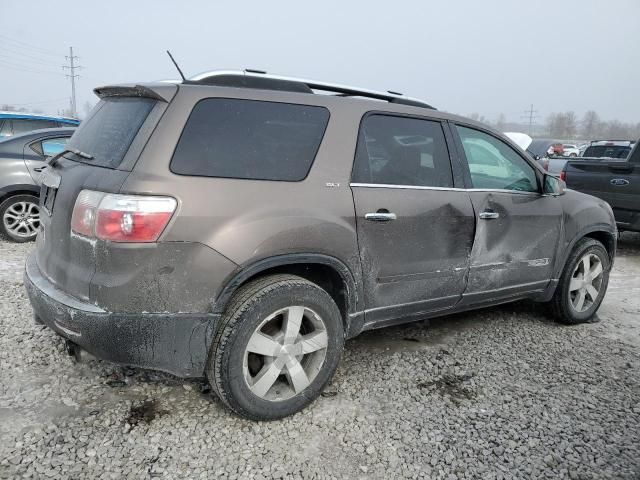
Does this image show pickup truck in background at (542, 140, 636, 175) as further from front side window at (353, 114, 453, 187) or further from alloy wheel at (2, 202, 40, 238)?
alloy wheel at (2, 202, 40, 238)

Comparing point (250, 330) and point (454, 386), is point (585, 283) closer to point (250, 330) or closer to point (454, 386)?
point (454, 386)

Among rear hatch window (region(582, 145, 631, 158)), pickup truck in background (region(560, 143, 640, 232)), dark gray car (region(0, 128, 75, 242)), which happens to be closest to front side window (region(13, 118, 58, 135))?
dark gray car (region(0, 128, 75, 242))

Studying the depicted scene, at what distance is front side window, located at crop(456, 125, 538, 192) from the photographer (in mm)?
3611

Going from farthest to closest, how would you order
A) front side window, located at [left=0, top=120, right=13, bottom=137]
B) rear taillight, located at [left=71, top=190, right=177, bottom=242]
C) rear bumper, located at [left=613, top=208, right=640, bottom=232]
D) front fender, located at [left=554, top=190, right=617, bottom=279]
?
front side window, located at [left=0, top=120, right=13, bottom=137], rear bumper, located at [left=613, top=208, right=640, bottom=232], front fender, located at [left=554, top=190, right=617, bottom=279], rear taillight, located at [left=71, top=190, right=177, bottom=242]

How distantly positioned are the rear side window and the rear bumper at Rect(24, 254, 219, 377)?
0.73m

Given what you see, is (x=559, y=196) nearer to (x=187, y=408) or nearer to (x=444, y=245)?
(x=444, y=245)

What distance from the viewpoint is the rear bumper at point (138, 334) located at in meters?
2.40

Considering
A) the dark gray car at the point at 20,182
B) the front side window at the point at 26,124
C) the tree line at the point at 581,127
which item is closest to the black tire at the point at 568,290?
the dark gray car at the point at 20,182

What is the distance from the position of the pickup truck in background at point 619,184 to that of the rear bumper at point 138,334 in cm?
668

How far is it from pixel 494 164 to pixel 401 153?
1000 millimetres

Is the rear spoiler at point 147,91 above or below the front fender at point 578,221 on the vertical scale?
above

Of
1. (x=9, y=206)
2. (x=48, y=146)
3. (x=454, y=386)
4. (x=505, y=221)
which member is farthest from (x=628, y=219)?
(x=9, y=206)

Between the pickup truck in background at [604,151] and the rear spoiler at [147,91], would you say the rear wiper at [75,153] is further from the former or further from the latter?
the pickup truck in background at [604,151]

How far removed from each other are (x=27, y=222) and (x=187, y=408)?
16.4 feet
